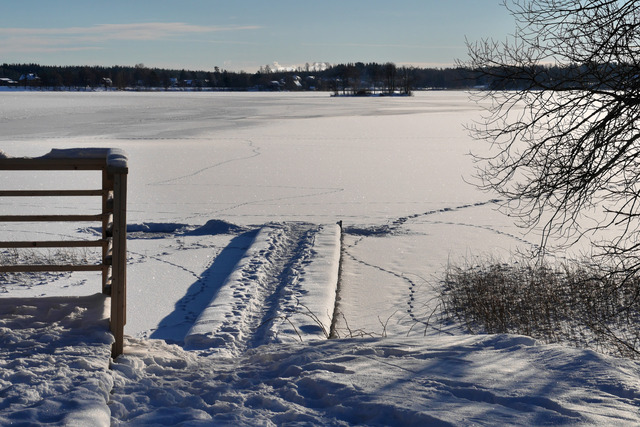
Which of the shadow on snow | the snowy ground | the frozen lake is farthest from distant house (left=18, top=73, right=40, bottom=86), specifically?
the shadow on snow

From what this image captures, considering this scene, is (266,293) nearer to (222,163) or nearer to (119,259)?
(119,259)

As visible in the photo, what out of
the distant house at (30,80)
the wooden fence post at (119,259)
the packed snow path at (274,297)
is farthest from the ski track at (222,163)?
the distant house at (30,80)

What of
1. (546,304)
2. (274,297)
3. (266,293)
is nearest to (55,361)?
(274,297)

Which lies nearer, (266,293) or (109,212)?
(109,212)

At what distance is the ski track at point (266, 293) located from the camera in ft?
18.8

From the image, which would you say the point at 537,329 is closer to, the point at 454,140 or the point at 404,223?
the point at 404,223

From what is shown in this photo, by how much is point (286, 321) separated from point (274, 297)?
96cm

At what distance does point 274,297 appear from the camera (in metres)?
7.15

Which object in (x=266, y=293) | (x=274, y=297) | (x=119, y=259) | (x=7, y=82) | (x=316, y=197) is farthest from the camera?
(x=7, y=82)

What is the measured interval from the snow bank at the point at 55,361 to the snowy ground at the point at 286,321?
0.04 ft

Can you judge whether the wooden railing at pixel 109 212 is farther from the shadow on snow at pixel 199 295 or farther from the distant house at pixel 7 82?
the distant house at pixel 7 82

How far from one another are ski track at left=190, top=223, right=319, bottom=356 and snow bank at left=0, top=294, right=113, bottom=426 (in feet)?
4.33

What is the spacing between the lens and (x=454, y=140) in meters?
28.2

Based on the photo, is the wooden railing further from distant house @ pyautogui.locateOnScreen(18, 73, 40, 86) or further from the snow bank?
distant house @ pyautogui.locateOnScreen(18, 73, 40, 86)
